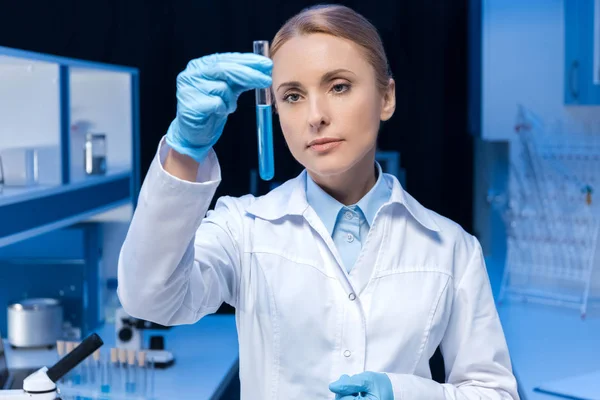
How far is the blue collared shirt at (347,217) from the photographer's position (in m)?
1.62

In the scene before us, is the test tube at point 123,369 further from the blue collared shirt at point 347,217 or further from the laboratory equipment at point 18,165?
the blue collared shirt at point 347,217

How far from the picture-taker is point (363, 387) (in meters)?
1.40

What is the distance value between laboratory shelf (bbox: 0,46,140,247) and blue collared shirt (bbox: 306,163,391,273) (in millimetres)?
968

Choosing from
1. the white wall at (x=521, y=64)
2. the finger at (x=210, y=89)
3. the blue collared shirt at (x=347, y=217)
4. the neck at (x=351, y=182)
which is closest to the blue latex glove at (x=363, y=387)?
the blue collared shirt at (x=347, y=217)

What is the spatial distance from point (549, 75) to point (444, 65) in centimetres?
61

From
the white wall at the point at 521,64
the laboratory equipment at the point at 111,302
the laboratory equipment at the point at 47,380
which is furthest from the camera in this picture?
the white wall at the point at 521,64

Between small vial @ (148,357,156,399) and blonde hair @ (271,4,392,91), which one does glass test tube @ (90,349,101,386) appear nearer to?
small vial @ (148,357,156,399)

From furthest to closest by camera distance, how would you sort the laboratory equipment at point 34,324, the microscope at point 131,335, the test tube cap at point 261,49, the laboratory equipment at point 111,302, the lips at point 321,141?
Answer: the laboratory equipment at point 111,302
the laboratory equipment at point 34,324
the microscope at point 131,335
the lips at point 321,141
the test tube cap at point 261,49

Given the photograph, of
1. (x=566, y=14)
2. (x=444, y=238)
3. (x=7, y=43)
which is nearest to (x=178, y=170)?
(x=444, y=238)

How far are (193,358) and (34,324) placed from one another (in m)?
0.55

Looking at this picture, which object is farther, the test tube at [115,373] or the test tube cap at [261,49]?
the test tube at [115,373]

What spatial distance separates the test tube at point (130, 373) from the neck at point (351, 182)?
3.37ft

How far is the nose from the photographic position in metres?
1.45

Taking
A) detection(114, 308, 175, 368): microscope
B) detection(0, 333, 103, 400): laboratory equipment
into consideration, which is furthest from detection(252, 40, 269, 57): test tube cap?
detection(114, 308, 175, 368): microscope
